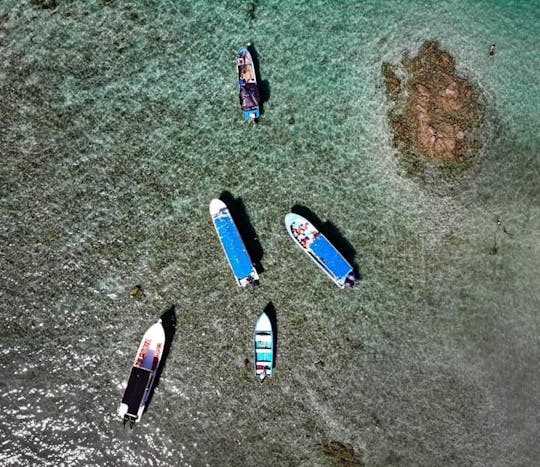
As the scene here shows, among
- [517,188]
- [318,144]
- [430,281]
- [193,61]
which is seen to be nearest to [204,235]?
[318,144]

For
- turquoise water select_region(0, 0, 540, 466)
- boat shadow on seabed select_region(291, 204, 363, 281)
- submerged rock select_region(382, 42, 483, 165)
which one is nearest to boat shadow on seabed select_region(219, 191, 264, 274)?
turquoise water select_region(0, 0, 540, 466)

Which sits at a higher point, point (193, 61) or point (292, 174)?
point (193, 61)

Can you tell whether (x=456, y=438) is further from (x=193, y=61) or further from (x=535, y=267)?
(x=193, y=61)

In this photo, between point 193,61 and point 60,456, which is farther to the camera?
point 193,61

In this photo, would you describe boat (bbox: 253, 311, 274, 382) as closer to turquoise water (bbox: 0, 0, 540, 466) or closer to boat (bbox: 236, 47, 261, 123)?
turquoise water (bbox: 0, 0, 540, 466)

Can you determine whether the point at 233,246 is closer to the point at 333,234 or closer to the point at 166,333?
the point at 333,234

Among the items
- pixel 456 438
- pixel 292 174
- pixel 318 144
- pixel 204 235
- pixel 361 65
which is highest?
pixel 361 65
